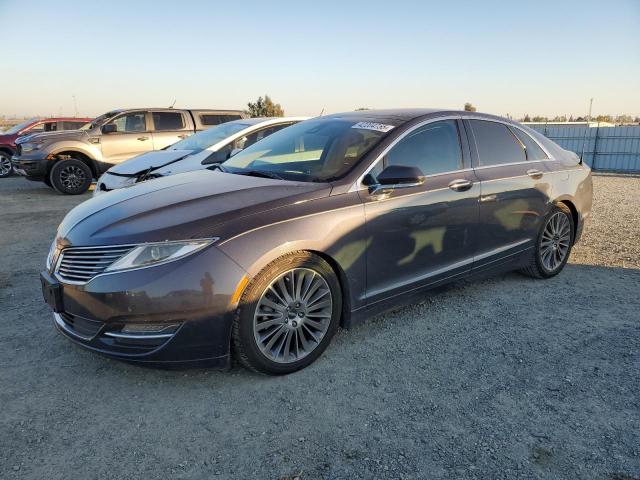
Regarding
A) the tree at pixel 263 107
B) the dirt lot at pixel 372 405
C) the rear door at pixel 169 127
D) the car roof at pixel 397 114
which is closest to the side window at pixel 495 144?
the car roof at pixel 397 114

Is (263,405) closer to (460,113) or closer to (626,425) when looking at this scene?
(626,425)

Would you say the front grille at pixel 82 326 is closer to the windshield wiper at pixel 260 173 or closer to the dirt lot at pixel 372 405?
the dirt lot at pixel 372 405

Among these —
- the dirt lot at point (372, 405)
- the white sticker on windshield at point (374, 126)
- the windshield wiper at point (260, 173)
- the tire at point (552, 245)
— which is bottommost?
the dirt lot at point (372, 405)

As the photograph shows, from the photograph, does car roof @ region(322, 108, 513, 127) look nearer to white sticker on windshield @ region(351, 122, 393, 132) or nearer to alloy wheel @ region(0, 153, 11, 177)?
white sticker on windshield @ region(351, 122, 393, 132)

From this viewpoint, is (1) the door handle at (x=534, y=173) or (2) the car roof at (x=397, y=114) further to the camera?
(1) the door handle at (x=534, y=173)

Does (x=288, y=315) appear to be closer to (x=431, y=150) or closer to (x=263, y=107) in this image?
(x=431, y=150)

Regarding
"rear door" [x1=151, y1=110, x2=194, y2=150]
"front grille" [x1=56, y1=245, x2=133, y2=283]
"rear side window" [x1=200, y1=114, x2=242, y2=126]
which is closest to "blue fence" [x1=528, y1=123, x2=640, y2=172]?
"rear side window" [x1=200, y1=114, x2=242, y2=126]

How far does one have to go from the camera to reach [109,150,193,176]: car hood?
671cm

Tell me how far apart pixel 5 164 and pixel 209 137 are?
36.5 feet

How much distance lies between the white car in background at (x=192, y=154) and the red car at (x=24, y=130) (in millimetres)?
9203

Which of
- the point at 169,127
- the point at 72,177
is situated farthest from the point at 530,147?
the point at 72,177

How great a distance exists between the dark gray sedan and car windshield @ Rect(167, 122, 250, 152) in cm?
297

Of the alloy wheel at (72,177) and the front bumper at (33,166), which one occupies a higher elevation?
the front bumper at (33,166)

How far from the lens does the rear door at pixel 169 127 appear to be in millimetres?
11023
